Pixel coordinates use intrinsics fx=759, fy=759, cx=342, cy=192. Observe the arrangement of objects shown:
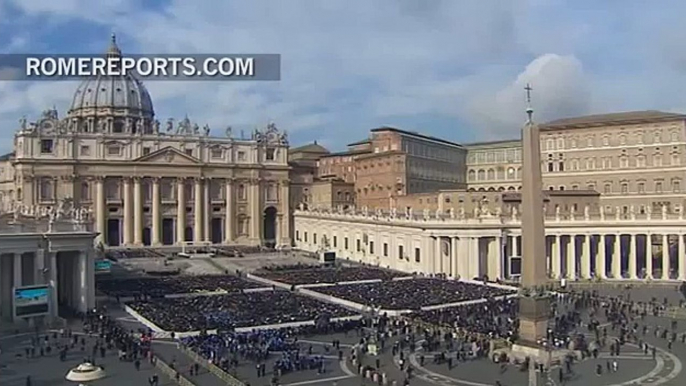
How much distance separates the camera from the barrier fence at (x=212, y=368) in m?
23.0

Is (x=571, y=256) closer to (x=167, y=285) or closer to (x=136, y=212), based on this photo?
(x=167, y=285)

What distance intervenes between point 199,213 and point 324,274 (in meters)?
31.0

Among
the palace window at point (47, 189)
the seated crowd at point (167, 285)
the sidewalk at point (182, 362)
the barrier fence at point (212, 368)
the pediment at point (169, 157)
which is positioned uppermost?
the pediment at point (169, 157)

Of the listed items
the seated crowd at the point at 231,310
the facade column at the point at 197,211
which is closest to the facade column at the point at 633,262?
the seated crowd at the point at 231,310

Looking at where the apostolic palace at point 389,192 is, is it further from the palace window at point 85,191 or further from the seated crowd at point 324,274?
the seated crowd at point 324,274

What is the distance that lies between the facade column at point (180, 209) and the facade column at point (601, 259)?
41.8 m

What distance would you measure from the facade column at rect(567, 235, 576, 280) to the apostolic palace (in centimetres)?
10

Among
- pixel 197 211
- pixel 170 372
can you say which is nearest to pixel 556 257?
pixel 170 372

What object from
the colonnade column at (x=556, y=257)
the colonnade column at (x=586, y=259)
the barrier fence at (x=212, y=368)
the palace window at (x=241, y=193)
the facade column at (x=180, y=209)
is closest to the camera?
the barrier fence at (x=212, y=368)

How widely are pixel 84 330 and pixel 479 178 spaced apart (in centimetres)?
6014

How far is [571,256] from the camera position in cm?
5447

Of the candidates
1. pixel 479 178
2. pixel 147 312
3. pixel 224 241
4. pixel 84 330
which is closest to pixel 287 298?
pixel 147 312

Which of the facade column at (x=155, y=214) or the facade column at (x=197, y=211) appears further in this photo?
the facade column at (x=197, y=211)

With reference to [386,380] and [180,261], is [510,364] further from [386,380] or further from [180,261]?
[180,261]
